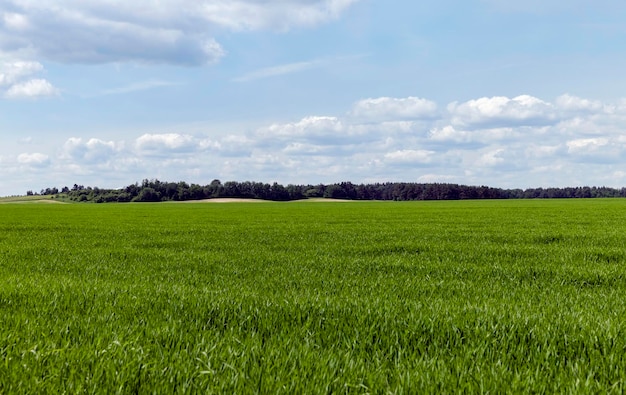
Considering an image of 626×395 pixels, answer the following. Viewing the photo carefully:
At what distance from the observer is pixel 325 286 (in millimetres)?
9328

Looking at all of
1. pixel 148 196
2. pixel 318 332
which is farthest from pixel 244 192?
pixel 318 332

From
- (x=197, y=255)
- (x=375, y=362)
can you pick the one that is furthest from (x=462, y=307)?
(x=197, y=255)

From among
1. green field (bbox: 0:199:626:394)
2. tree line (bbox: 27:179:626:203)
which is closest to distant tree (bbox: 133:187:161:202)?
tree line (bbox: 27:179:626:203)

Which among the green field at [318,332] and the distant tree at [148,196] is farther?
the distant tree at [148,196]

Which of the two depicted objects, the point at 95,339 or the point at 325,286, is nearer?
the point at 95,339

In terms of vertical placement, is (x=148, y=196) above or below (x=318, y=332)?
above

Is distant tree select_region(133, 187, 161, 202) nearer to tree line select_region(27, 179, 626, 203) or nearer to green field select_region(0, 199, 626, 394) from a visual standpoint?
tree line select_region(27, 179, 626, 203)

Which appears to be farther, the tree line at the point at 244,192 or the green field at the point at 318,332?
the tree line at the point at 244,192

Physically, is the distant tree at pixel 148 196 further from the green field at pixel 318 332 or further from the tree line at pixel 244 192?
the green field at pixel 318 332

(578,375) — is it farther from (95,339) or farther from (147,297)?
(147,297)

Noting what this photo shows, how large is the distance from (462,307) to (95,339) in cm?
474

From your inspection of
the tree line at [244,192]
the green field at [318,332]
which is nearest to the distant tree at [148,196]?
the tree line at [244,192]

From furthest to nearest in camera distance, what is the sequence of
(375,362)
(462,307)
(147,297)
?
1. (147,297)
2. (462,307)
3. (375,362)

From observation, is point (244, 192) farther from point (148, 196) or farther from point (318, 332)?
point (318, 332)
